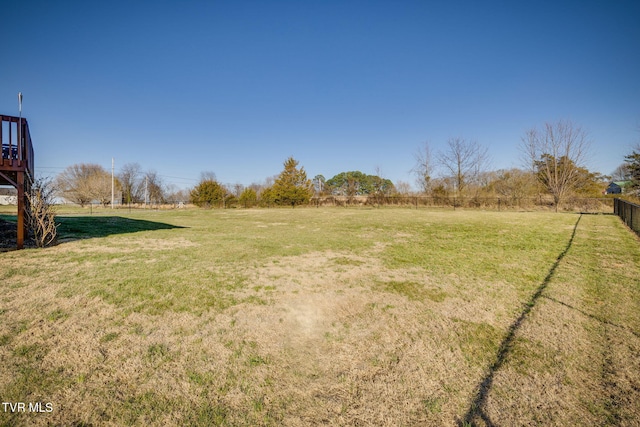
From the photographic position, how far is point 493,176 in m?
37.1

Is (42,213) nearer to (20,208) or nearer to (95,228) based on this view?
(20,208)

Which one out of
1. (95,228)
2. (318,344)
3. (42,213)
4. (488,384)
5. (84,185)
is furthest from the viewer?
(84,185)

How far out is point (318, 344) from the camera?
2889mm

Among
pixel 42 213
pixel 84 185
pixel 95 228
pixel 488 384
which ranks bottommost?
pixel 488 384

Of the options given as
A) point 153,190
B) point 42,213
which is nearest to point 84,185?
point 153,190

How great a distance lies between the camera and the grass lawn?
78.5 inches

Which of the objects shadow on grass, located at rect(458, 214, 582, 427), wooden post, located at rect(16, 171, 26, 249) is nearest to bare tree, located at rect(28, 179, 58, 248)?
wooden post, located at rect(16, 171, 26, 249)

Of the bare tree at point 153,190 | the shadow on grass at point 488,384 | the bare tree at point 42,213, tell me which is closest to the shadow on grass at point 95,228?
the bare tree at point 42,213

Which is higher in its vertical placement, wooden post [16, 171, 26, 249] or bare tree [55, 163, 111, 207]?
bare tree [55, 163, 111, 207]

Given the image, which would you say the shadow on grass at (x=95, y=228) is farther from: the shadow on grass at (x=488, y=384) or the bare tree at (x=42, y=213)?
the shadow on grass at (x=488, y=384)

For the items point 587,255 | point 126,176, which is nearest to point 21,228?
point 587,255

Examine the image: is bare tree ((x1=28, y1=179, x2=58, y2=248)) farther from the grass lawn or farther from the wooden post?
the grass lawn

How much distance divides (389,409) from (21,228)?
9589mm

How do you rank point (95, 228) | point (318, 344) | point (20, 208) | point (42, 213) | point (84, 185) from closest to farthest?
1. point (318, 344)
2. point (20, 208)
3. point (42, 213)
4. point (95, 228)
5. point (84, 185)
